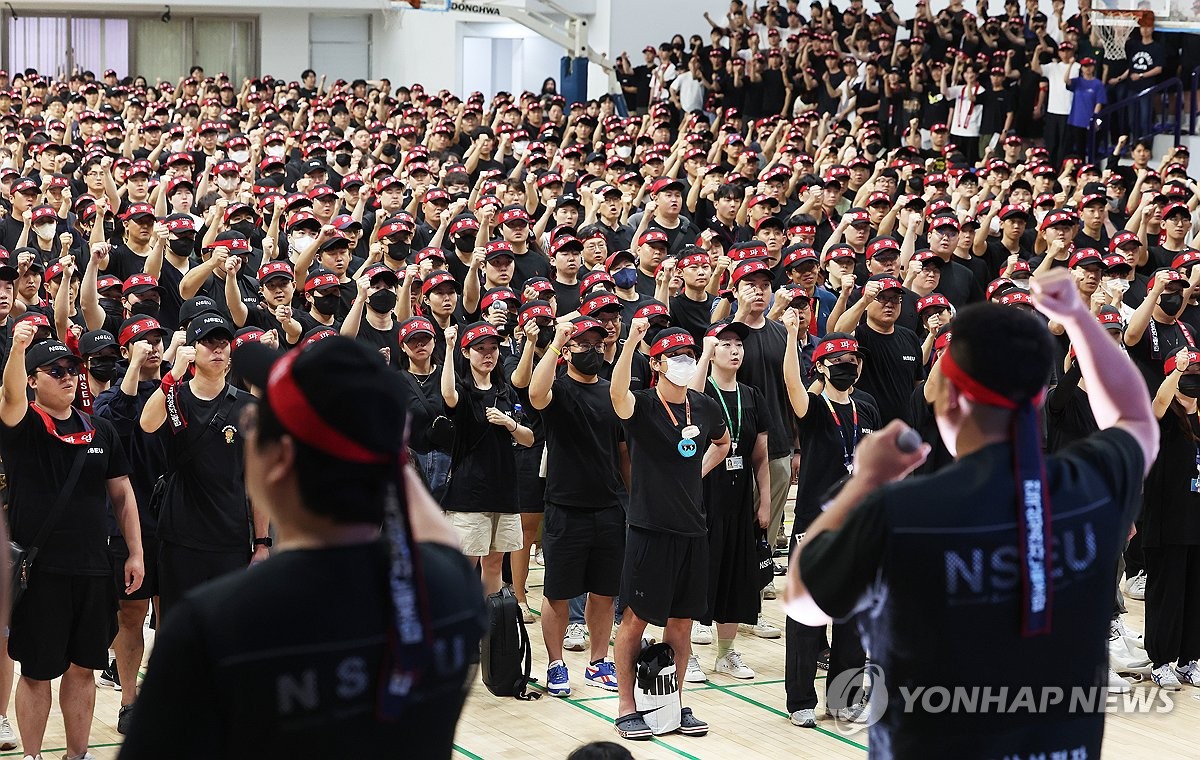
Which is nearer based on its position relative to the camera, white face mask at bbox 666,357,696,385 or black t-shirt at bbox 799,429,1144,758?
black t-shirt at bbox 799,429,1144,758

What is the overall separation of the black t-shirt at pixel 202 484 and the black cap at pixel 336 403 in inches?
207

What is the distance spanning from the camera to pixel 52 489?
6.85m

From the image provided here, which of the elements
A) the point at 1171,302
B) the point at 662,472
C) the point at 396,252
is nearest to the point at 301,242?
the point at 396,252

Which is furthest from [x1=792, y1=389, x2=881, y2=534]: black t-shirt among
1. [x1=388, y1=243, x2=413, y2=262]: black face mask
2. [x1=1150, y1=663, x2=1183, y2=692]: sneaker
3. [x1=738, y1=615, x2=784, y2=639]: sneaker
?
[x1=388, y1=243, x2=413, y2=262]: black face mask

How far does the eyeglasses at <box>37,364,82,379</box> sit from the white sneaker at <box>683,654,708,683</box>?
3.77 meters

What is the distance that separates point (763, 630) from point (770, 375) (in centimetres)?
165

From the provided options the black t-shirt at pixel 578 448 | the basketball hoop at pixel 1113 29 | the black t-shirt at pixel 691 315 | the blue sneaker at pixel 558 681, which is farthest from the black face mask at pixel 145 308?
the basketball hoop at pixel 1113 29

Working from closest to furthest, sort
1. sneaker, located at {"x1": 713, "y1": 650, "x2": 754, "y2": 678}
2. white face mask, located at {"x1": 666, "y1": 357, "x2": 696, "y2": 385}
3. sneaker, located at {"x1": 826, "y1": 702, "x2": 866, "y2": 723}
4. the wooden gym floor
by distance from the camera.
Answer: the wooden gym floor → white face mask, located at {"x1": 666, "y1": 357, "x2": 696, "y2": 385} → sneaker, located at {"x1": 826, "y1": 702, "x2": 866, "y2": 723} → sneaker, located at {"x1": 713, "y1": 650, "x2": 754, "y2": 678}

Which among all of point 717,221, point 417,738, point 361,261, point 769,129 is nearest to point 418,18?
point 769,129

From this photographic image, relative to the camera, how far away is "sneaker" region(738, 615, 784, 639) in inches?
387

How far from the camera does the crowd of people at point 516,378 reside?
274cm

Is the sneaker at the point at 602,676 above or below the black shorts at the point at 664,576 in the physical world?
below

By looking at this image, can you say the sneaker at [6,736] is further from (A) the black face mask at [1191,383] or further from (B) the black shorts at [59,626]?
(A) the black face mask at [1191,383]

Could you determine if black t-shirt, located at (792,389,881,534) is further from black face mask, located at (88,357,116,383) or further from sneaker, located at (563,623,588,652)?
black face mask, located at (88,357,116,383)
